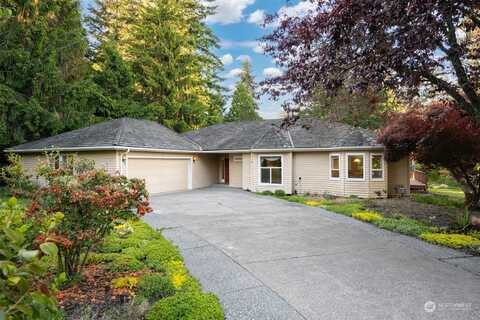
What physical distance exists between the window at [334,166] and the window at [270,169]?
2.84 m

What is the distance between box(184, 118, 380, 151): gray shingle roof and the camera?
14694 mm

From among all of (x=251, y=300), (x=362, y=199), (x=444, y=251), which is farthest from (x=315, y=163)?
(x=251, y=300)

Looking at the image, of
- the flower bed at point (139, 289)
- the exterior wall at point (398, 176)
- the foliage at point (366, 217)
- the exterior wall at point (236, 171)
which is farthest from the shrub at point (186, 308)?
the exterior wall at point (236, 171)

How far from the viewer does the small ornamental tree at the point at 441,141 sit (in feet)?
33.0

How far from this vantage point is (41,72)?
15812mm

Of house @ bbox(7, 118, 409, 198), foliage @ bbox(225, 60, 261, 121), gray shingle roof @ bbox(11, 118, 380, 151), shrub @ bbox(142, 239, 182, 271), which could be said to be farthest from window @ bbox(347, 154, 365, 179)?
foliage @ bbox(225, 60, 261, 121)

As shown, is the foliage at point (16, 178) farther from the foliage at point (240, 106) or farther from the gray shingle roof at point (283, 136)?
the foliage at point (240, 106)

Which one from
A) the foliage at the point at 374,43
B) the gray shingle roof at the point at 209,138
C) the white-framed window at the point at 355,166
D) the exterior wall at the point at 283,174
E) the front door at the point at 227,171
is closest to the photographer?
the foliage at the point at 374,43

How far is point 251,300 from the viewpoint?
3.82 meters

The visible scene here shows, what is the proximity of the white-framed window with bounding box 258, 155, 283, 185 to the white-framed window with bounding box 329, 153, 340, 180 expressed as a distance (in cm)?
278

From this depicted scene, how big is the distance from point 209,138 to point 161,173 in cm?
561

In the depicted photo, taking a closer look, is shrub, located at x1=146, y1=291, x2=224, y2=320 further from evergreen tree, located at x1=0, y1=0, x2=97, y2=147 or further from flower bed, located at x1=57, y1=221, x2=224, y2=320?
evergreen tree, located at x1=0, y1=0, x2=97, y2=147

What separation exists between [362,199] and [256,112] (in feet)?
81.3

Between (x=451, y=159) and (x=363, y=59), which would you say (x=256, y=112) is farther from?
(x=363, y=59)
